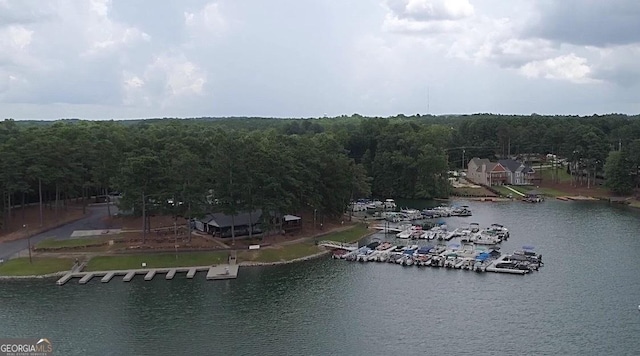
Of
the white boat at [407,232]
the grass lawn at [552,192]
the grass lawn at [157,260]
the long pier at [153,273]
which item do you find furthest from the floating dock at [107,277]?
the grass lawn at [552,192]

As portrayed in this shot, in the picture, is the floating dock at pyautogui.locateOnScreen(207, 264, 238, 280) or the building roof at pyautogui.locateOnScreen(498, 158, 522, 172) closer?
the floating dock at pyautogui.locateOnScreen(207, 264, 238, 280)

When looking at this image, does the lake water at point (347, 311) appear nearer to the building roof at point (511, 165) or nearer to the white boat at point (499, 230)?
the white boat at point (499, 230)

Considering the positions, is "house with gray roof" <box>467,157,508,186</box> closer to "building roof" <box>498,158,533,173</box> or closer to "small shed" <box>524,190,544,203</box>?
"building roof" <box>498,158,533,173</box>

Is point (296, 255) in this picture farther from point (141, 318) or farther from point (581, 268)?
point (581, 268)

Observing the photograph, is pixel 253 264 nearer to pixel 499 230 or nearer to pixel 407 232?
pixel 407 232

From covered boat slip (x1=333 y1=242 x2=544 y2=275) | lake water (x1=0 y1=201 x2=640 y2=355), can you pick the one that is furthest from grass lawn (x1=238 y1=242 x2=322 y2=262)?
covered boat slip (x1=333 y1=242 x2=544 y2=275)

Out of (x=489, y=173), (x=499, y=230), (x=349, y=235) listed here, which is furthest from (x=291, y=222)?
(x=489, y=173)
